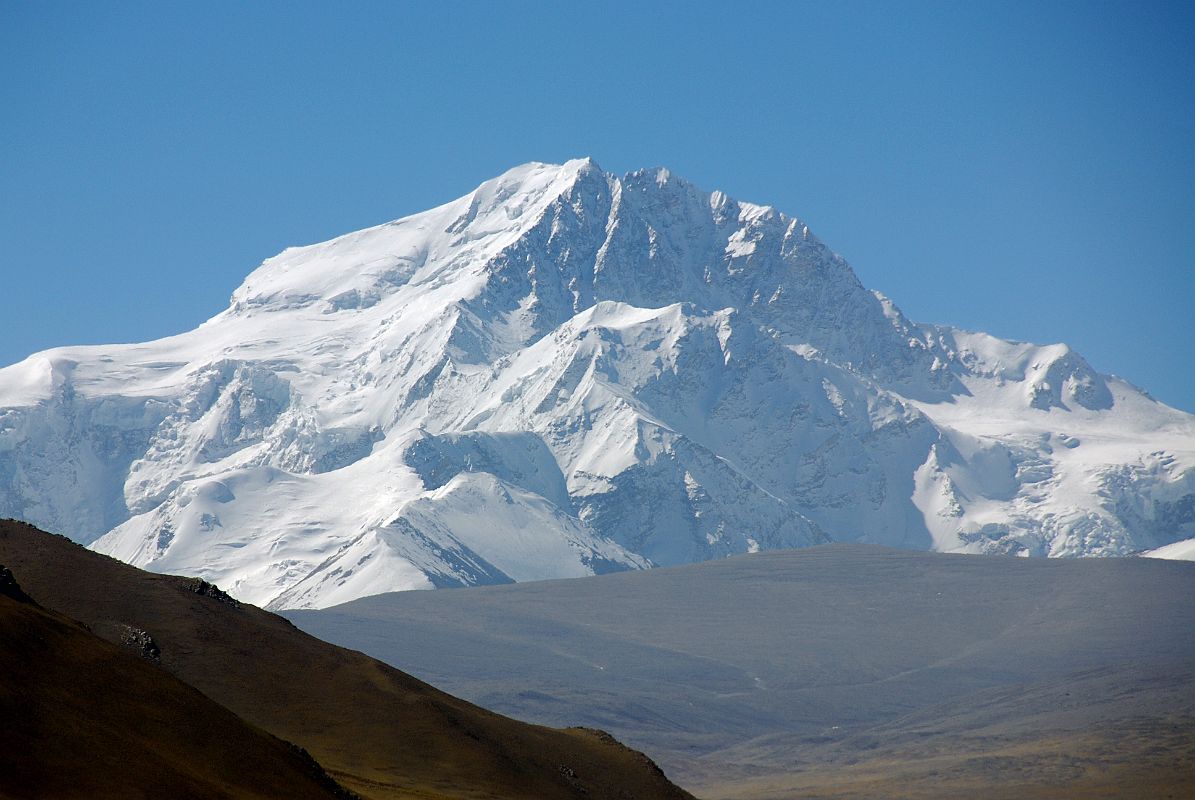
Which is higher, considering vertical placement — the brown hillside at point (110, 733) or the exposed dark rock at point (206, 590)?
the exposed dark rock at point (206, 590)

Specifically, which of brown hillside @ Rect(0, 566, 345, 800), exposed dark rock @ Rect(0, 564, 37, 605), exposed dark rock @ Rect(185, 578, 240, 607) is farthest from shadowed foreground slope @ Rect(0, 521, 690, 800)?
brown hillside @ Rect(0, 566, 345, 800)

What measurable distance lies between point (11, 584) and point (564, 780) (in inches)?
1620

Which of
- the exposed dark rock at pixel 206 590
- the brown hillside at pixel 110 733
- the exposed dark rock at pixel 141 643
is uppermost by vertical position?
the exposed dark rock at pixel 206 590

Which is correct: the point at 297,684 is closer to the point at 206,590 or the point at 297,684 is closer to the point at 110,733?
the point at 206,590

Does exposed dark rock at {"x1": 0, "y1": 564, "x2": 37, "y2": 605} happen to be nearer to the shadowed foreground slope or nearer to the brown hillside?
the brown hillside

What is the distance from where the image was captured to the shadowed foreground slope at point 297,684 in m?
92.9

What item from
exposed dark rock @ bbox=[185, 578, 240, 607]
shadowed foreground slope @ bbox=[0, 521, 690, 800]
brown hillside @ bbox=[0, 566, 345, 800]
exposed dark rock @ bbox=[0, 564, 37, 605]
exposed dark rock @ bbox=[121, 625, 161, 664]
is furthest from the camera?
exposed dark rock @ bbox=[185, 578, 240, 607]

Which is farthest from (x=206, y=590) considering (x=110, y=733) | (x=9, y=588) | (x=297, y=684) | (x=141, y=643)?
(x=110, y=733)

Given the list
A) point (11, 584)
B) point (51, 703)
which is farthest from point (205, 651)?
point (51, 703)

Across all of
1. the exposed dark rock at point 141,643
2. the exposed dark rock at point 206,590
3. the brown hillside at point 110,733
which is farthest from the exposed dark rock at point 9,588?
the exposed dark rock at point 206,590

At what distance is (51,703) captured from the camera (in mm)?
60219

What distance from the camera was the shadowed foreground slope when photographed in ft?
305

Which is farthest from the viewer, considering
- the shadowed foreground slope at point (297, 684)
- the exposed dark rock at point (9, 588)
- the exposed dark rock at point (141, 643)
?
the shadowed foreground slope at point (297, 684)

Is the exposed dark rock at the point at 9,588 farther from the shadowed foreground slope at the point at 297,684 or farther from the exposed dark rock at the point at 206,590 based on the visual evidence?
the exposed dark rock at the point at 206,590
